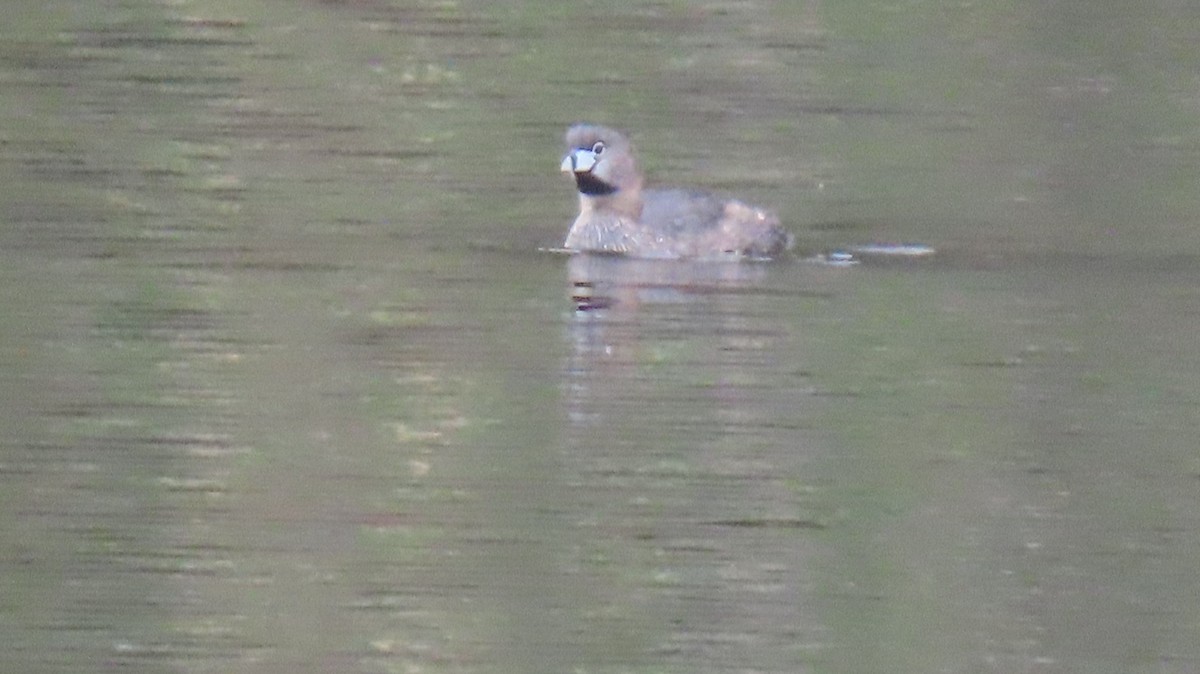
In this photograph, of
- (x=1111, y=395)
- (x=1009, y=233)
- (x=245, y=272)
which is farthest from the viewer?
(x=1009, y=233)

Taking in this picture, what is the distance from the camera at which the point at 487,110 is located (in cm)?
587

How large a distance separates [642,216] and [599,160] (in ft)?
0.81

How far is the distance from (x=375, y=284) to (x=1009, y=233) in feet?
5.73

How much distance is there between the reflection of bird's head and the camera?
20.8 ft

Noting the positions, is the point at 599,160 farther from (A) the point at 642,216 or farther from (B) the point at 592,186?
(A) the point at 642,216

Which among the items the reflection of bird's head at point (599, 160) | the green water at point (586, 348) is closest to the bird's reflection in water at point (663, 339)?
the green water at point (586, 348)

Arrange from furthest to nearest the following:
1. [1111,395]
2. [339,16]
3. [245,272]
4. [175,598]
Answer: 1. [339,16]
2. [245,272]
3. [1111,395]
4. [175,598]

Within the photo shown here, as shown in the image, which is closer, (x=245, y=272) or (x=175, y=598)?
(x=175, y=598)

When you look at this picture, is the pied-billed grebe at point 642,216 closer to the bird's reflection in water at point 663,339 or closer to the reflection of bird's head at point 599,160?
the reflection of bird's head at point 599,160

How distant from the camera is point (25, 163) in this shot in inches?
196

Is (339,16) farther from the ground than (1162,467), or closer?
farther from the ground

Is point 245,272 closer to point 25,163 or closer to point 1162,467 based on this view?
point 25,163

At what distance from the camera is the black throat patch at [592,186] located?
6.39 m

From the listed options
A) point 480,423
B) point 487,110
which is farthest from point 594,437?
point 487,110
